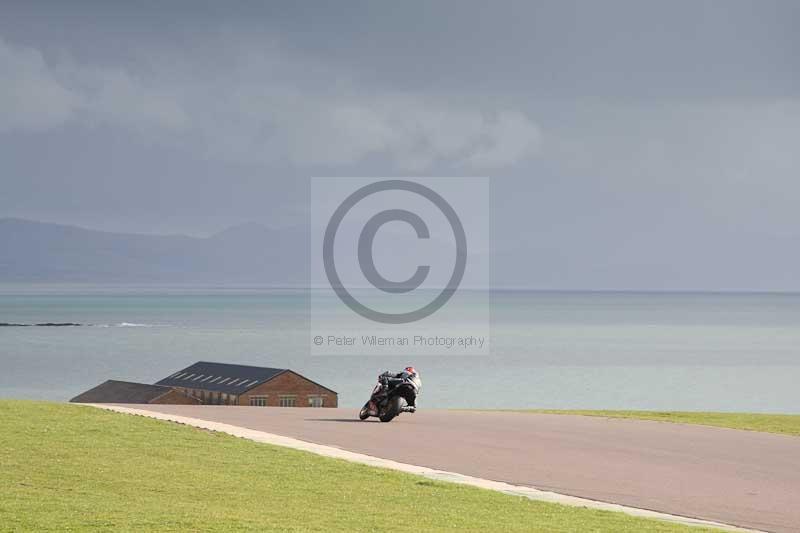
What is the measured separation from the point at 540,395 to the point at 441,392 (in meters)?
7.84

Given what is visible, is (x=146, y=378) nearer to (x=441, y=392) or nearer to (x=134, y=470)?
(x=441, y=392)

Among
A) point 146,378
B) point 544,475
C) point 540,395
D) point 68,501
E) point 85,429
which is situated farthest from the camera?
point 146,378

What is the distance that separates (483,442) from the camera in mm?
24312

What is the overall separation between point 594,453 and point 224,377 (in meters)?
56.4

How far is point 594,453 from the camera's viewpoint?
2300cm

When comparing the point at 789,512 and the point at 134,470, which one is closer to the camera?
the point at 789,512

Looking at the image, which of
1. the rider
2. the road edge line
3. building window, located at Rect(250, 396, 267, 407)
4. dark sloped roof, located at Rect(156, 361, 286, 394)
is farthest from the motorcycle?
dark sloped roof, located at Rect(156, 361, 286, 394)

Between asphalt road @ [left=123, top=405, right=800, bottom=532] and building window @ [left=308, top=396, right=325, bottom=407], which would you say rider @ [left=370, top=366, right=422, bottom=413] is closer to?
asphalt road @ [left=123, top=405, right=800, bottom=532]

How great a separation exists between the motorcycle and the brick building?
42925 millimetres

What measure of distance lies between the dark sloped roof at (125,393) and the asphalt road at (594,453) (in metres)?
37.1

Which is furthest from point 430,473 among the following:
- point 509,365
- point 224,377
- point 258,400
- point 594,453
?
point 509,365

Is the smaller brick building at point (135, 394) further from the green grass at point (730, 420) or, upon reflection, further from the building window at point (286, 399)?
the green grass at point (730, 420)

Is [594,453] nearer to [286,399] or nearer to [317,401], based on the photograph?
[286,399]

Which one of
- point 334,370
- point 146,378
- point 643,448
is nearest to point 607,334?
point 334,370
